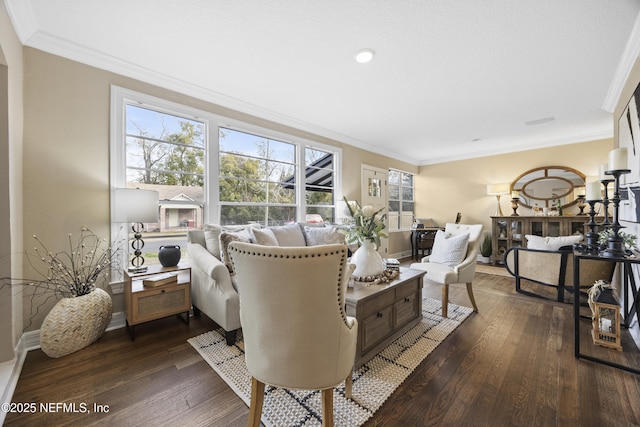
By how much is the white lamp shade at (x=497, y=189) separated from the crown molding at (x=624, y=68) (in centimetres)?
212

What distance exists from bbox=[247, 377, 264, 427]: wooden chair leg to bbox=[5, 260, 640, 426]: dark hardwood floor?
0.88 ft

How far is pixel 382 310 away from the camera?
198 centimetres

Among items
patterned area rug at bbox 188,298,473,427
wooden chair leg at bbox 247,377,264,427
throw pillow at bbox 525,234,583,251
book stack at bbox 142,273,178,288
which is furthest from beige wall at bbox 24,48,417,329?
throw pillow at bbox 525,234,583,251

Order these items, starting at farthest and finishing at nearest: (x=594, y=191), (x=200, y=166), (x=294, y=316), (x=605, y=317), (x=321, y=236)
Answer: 1. (x=321, y=236)
2. (x=200, y=166)
3. (x=594, y=191)
4. (x=605, y=317)
5. (x=294, y=316)

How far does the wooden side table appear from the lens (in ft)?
7.04

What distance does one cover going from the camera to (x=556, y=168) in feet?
16.4

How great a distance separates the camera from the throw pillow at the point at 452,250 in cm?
292

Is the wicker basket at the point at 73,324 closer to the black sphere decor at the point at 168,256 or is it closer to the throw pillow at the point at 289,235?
the black sphere decor at the point at 168,256

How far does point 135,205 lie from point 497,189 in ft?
20.3

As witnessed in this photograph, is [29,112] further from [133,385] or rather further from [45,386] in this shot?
[133,385]

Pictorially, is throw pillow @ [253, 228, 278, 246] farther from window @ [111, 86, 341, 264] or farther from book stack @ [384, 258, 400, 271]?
book stack @ [384, 258, 400, 271]

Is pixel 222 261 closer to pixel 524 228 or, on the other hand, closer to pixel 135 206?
pixel 135 206

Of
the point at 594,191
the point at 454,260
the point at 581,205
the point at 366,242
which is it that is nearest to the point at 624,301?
→ the point at 594,191

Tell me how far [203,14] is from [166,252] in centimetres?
198
